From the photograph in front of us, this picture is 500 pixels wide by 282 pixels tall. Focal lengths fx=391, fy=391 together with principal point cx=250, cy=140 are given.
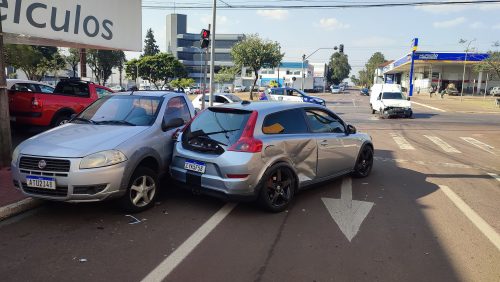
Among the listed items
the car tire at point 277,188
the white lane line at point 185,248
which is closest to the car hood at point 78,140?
the white lane line at point 185,248

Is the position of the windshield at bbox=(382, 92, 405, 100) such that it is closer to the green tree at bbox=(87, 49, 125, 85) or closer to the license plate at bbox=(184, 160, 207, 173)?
the license plate at bbox=(184, 160, 207, 173)

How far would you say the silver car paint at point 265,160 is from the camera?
16.9 ft

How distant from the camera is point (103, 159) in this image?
4820 millimetres

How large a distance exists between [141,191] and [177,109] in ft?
6.32

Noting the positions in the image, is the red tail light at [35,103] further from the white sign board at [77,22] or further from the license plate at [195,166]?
the license plate at [195,166]

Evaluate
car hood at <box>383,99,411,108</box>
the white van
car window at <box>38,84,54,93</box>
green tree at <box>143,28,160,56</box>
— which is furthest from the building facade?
car window at <box>38,84,54,93</box>

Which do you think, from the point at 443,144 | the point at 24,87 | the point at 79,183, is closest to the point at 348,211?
the point at 79,183

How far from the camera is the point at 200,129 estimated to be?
19.2ft

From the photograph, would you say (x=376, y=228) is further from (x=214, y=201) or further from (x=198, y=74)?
(x=198, y=74)

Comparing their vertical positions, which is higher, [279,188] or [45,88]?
[45,88]

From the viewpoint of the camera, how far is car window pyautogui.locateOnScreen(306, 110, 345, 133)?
6.39 meters

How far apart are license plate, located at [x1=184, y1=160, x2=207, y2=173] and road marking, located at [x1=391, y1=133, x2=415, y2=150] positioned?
855 cm

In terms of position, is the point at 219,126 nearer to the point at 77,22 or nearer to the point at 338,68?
the point at 77,22

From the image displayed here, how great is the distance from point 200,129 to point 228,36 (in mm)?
130331
